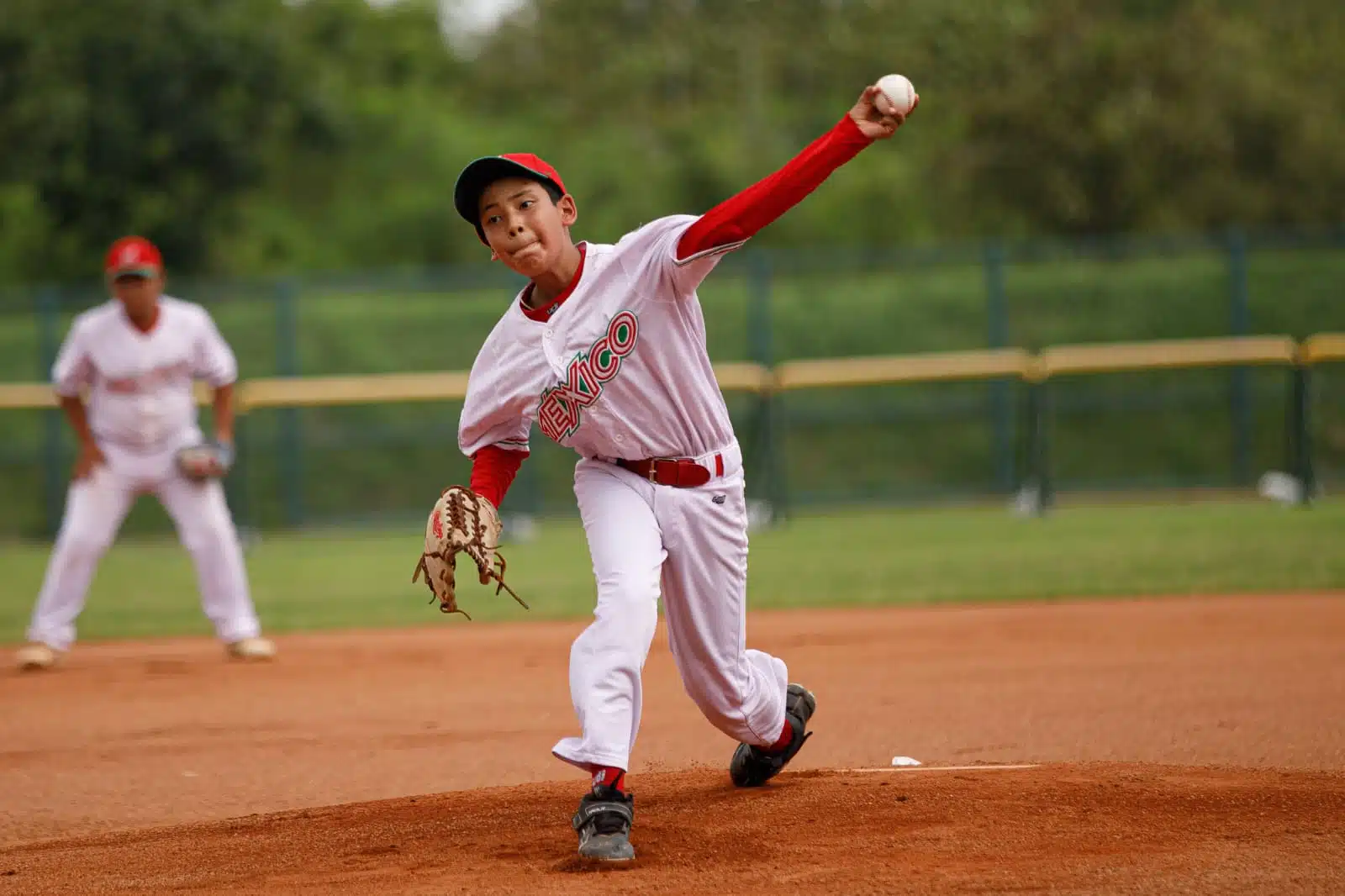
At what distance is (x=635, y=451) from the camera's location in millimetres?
4523

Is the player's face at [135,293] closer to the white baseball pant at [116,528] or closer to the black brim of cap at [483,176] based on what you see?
the white baseball pant at [116,528]

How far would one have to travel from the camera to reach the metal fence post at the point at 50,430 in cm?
1894

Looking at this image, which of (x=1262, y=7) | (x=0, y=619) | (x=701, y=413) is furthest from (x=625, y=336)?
(x=1262, y=7)

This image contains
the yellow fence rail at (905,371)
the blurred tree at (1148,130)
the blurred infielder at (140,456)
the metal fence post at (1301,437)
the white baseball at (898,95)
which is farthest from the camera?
the blurred tree at (1148,130)

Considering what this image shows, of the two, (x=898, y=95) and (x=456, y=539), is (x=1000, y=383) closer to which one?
(x=456, y=539)

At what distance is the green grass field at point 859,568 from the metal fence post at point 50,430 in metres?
2.04

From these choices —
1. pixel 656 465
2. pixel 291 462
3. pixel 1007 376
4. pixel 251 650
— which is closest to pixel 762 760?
pixel 656 465

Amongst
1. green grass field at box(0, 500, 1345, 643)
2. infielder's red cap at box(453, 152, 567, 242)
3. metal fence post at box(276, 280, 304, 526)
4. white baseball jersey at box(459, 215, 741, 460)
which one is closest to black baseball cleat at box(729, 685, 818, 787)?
white baseball jersey at box(459, 215, 741, 460)

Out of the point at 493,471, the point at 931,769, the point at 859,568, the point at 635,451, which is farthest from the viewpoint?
the point at 859,568

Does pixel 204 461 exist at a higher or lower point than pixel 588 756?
higher

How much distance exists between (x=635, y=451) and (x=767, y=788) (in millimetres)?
1155

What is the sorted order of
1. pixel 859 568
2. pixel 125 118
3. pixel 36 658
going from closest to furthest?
pixel 36 658
pixel 859 568
pixel 125 118

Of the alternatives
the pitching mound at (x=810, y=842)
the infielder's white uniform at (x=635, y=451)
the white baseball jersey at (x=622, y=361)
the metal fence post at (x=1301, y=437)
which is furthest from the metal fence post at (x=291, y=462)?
the white baseball jersey at (x=622, y=361)

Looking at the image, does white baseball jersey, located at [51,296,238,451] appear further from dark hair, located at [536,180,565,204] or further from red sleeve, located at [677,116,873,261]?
red sleeve, located at [677,116,873,261]
